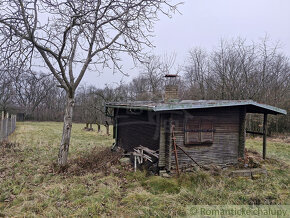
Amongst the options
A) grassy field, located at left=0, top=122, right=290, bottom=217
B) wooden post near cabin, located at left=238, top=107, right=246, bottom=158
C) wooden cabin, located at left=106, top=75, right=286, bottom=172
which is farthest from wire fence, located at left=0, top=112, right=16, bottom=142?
wooden post near cabin, located at left=238, top=107, right=246, bottom=158

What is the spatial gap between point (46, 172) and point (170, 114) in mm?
4813

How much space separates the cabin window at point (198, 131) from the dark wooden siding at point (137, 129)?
113 cm

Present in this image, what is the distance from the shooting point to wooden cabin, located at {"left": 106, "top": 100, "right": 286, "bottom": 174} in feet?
21.6

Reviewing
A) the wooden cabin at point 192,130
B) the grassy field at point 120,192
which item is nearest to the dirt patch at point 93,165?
the grassy field at point 120,192

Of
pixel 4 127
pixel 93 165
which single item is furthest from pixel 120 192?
pixel 4 127

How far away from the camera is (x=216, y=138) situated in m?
7.52

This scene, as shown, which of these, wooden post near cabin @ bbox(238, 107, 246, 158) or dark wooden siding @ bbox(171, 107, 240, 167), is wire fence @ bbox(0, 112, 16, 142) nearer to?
dark wooden siding @ bbox(171, 107, 240, 167)

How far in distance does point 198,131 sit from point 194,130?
206mm

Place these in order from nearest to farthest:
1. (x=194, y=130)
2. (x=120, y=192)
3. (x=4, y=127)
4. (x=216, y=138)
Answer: (x=120, y=192), (x=194, y=130), (x=216, y=138), (x=4, y=127)

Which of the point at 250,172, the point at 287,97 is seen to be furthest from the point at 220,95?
the point at 250,172

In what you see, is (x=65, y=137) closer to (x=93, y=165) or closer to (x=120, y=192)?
(x=93, y=165)

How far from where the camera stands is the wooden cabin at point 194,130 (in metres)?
6.59

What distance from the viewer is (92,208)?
4.36 m

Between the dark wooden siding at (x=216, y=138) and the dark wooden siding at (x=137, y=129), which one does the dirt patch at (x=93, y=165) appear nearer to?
the dark wooden siding at (x=137, y=129)
